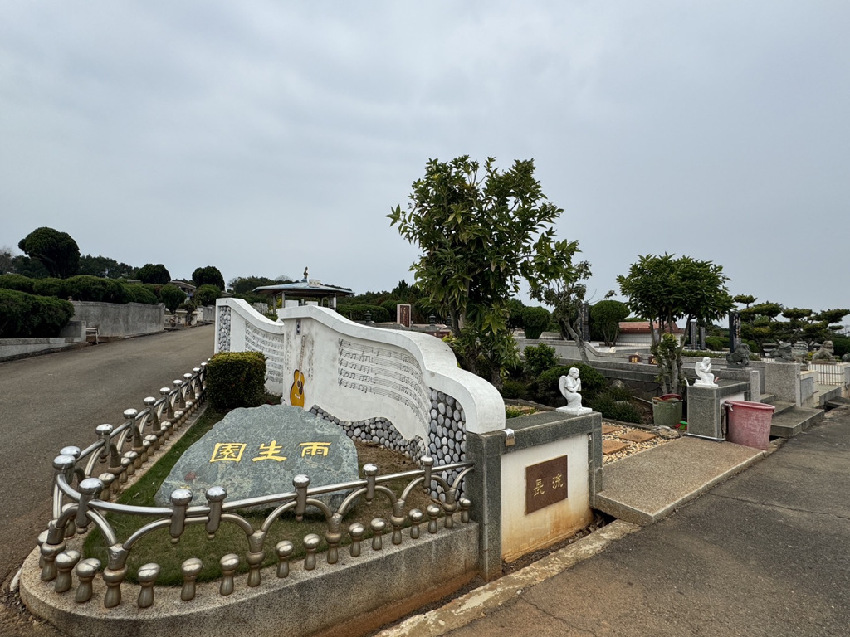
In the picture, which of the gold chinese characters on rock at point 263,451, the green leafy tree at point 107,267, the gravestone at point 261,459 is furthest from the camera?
the green leafy tree at point 107,267

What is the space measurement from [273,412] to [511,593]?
10.8 feet

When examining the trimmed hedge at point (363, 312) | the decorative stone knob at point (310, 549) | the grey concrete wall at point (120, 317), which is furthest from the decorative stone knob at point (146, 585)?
the trimmed hedge at point (363, 312)

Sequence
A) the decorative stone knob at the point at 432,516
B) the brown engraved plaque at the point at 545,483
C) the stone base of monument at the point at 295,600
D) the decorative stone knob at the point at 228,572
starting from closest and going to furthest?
the stone base of monument at the point at 295,600, the decorative stone knob at the point at 228,572, the decorative stone knob at the point at 432,516, the brown engraved plaque at the point at 545,483

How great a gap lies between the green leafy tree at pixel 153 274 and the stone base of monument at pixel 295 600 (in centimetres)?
5807

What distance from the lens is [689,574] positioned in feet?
11.8

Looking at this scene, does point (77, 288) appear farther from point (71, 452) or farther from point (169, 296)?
point (71, 452)

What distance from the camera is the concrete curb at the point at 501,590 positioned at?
9.84ft

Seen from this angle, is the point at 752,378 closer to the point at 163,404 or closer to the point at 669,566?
the point at 669,566

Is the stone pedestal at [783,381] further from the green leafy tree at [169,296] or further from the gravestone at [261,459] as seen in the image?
the green leafy tree at [169,296]

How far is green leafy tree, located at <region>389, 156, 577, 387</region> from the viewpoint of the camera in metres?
5.42

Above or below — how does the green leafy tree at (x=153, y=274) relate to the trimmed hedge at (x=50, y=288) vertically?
above

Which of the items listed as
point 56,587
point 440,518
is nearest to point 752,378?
point 440,518

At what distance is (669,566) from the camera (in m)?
3.72

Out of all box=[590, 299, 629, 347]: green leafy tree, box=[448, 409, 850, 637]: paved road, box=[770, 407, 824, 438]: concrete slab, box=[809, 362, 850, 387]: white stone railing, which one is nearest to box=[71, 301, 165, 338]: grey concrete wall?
box=[448, 409, 850, 637]: paved road
